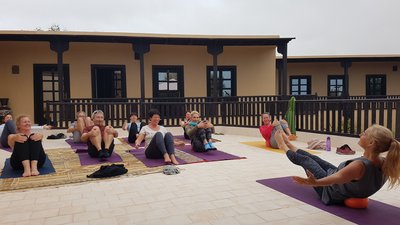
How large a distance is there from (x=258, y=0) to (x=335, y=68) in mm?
5286

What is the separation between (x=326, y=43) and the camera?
31.3 meters

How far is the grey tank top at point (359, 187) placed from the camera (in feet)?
9.43

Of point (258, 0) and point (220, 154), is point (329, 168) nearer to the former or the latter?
point (220, 154)

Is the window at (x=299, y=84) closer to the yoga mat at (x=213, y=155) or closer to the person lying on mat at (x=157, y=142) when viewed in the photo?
the yoga mat at (x=213, y=155)

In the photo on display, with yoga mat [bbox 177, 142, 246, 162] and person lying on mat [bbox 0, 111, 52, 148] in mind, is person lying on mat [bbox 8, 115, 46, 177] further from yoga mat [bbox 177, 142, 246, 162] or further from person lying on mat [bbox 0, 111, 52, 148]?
yoga mat [bbox 177, 142, 246, 162]

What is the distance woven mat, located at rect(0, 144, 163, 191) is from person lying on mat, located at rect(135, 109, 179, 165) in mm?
315

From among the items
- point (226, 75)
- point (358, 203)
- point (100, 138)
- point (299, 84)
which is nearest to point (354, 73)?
point (299, 84)

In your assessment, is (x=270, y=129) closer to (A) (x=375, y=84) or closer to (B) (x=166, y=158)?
(B) (x=166, y=158)

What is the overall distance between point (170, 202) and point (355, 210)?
1.77 metres

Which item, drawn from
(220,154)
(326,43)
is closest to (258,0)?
(220,154)

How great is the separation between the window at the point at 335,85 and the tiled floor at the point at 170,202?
42.3ft

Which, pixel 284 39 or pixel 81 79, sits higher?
pixel 284 39

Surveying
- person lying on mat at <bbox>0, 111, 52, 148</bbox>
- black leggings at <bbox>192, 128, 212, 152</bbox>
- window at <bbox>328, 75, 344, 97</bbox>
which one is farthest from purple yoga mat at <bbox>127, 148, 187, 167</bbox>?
window at <bbox>328, 75, 344, 97</bbox>

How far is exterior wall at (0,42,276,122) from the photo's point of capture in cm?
1184
